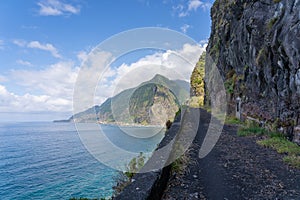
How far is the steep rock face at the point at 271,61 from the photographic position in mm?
7820

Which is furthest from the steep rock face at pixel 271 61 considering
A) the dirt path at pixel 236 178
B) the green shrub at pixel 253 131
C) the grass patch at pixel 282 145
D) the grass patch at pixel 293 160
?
the dirt path at pixel 236 178

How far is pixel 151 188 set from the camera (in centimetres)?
351

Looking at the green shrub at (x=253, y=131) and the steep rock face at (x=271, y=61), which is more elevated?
the steep rock face at (x=271, y=61)

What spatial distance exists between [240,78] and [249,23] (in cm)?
566

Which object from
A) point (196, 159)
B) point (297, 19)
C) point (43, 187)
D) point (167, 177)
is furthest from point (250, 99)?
point (43, 187)

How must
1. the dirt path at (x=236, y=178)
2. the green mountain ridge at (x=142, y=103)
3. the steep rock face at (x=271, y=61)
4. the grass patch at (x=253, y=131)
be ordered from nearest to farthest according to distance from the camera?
1. the dirt path at (x=236, y=178)
2. the steep rock face at (x=271, y=61)
3. the grass patch at (x=253, y=131)
4. the green mountain ridge at (x=142, y=103)

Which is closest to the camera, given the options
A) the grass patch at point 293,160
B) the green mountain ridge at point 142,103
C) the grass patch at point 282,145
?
the grass patch at point 293,160

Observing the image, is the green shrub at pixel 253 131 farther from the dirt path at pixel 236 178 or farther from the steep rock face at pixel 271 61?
the dirt path at pixel 236 178

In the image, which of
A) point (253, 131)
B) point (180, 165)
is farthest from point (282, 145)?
point (180, 165)

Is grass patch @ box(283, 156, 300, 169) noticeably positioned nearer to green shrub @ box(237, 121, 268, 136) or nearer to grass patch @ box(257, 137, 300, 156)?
grass patch @ box(257, 137, 300, 156)

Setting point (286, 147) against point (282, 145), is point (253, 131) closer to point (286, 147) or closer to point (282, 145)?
point (282, 145)

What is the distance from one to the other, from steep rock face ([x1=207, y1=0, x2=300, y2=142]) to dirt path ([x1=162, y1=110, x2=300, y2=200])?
8.21 feet

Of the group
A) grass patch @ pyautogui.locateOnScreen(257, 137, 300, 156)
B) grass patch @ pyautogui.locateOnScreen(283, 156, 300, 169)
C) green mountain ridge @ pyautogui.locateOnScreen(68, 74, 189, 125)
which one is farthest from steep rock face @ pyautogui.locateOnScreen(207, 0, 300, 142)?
green mountain ridge @ pyautogui.locateOnScreen(68, 74, 189, 125)

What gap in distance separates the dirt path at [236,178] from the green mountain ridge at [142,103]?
20.3 ft
